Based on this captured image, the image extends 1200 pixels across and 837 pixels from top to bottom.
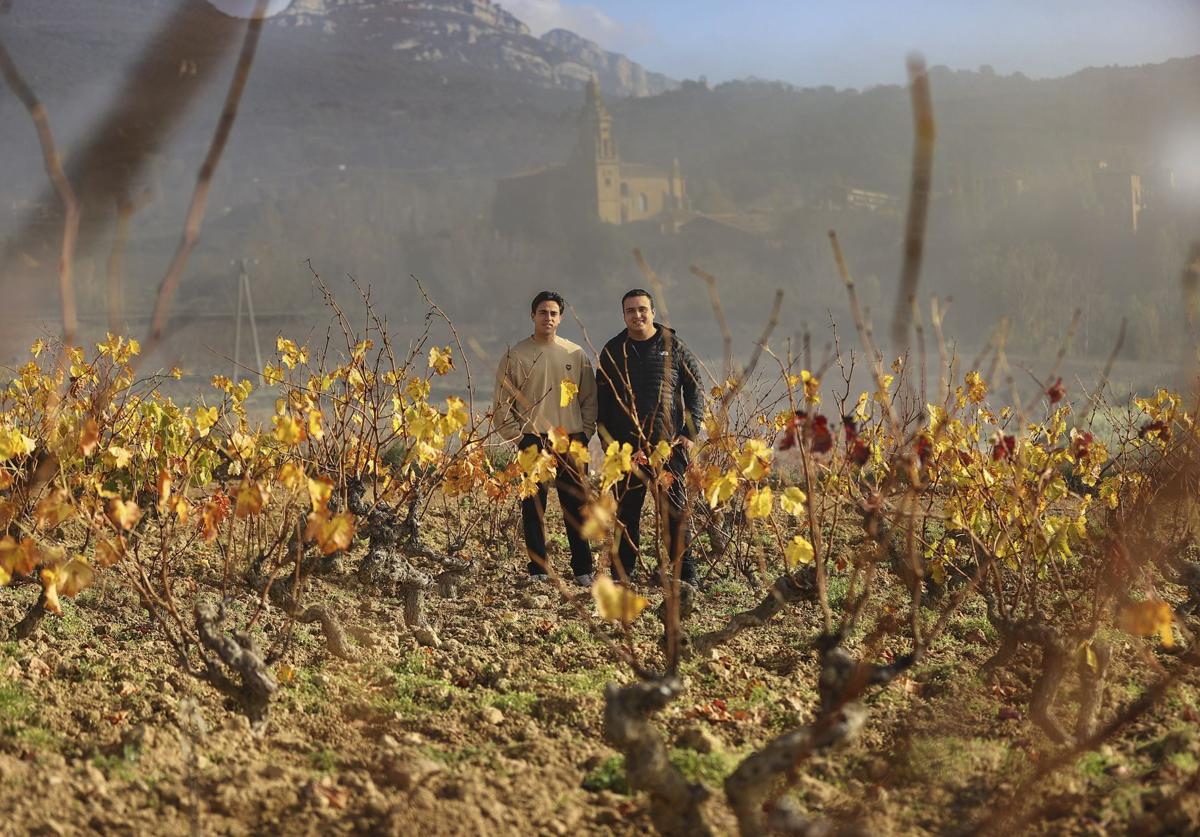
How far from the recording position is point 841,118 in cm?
8312

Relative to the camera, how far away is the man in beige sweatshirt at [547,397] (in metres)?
4.31

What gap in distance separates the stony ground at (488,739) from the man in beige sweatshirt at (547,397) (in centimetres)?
57

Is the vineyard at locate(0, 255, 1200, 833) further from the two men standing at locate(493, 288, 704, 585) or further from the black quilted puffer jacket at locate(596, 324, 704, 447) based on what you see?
the black quilted puffer jacket at locate(596, 324, 704, 447)

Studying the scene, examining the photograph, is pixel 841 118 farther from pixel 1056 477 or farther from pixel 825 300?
pixel 1056 477

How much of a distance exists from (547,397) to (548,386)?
0.20ft

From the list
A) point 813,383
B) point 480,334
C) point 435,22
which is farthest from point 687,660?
point 435,22

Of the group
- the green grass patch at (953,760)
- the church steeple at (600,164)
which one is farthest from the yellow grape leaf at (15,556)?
the church steeple at (600,164)

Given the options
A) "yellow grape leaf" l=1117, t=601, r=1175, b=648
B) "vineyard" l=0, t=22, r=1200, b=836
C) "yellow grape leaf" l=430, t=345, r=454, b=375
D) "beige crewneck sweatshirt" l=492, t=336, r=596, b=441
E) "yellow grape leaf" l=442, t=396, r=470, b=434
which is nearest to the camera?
"yellow grape leaf" l=1117, t=601, r=1175, b=648

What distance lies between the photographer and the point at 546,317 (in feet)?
13.9

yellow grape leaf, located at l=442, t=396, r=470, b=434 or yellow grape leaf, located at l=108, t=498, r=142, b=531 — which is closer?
yellow grape leaf, located at l=108, t=498, r=142, b=531

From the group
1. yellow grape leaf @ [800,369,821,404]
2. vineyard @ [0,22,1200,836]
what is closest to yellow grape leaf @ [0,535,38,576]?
vineyard @ [0,22,1200,836]

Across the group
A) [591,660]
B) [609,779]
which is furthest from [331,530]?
[591,660]

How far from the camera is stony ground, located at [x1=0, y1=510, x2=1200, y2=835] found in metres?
2.15

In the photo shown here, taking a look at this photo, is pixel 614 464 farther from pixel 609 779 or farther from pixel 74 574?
pixel 74 574
